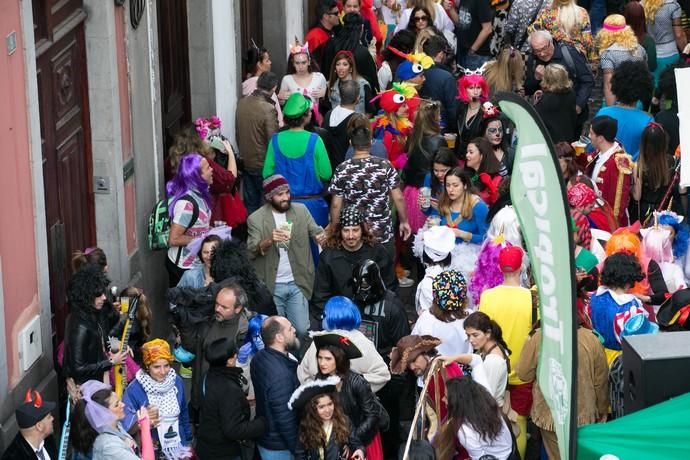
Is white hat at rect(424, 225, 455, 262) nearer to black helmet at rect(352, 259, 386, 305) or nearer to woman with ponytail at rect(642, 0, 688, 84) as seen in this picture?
black helmet at rect(352, 259, 386, 305)

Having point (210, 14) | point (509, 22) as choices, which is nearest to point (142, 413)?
point (210, 14)

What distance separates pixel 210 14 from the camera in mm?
13945

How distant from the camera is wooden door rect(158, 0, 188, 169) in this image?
13078 millimetres

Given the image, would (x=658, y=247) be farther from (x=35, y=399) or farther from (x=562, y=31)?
(x=562, y=31)

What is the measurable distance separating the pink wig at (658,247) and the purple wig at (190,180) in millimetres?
3300

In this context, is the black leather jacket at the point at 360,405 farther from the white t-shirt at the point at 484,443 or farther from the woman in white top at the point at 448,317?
the woman in white top at the point at 448,317

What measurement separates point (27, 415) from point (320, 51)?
9.37 metres

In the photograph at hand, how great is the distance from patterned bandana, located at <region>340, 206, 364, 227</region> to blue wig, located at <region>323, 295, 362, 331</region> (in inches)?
47.8

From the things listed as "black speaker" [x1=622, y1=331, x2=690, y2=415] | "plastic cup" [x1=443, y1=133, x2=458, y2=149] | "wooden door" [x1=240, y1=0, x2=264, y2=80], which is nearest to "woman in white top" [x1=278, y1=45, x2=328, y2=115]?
"wooden door" [x1=240, y1=0, x2=264, y2=80]

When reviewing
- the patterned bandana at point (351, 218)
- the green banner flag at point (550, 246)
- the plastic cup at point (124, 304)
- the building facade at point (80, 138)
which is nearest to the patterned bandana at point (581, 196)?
the patterned bandana at point (351, 218)

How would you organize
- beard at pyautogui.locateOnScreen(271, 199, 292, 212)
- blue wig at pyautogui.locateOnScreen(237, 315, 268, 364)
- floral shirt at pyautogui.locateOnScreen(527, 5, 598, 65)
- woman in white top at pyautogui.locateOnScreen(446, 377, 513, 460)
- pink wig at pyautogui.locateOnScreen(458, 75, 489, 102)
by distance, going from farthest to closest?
floral shirt at pyautogui.locateOnScreen(527, 5, 598, 65) < pink wig at pyautogui.locateOnScreen(458, 75, 489, 102) < beard at pyautogui.locateOnScreen(271, 199, 292, 212) < blue wig at pyautogui.locateOnScreen(237, 315, 268, 364) < woman in white top at pyautogui.locateOnScreen(446, 377, 513, 460)

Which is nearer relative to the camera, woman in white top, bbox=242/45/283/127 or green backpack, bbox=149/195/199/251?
green backpack, bbox=149/195/199/251

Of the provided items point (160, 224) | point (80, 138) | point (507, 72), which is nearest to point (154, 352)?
point (80, 138)

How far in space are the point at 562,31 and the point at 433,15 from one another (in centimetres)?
198
